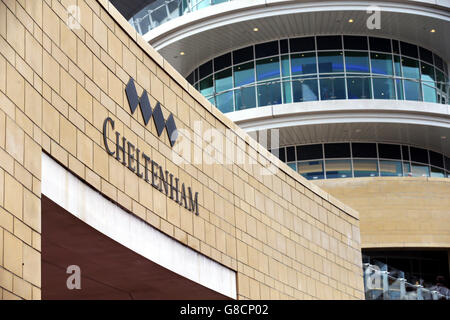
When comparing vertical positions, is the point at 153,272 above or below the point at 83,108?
below

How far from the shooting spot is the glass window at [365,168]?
121 ft

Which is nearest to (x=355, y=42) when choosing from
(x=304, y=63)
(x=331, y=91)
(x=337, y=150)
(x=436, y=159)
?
(x=304, y=63)

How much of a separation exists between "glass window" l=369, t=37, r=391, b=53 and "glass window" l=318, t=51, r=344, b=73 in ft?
5.39

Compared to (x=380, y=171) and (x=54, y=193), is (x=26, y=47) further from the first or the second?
(x=380, y=171)

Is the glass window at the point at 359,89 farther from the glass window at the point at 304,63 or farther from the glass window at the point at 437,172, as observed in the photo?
the glass window at the point at 437,172

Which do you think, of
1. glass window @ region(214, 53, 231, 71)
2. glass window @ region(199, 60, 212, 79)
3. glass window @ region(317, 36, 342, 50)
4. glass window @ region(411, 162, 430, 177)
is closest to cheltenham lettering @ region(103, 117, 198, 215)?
glass window @ region(317, 36, 342, 50)

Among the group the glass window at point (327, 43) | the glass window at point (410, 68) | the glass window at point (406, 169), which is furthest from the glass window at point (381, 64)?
the glass window at point (406, 169)

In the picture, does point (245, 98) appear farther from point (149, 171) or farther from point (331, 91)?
point (149, 171)

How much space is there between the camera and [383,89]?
36750 mm

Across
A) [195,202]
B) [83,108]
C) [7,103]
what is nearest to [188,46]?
[195,202]

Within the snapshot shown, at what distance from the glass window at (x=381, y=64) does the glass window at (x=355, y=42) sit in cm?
53

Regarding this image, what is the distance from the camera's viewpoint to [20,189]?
1122 cm
